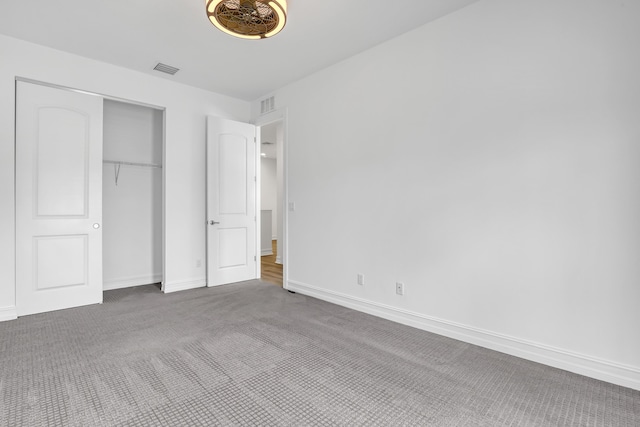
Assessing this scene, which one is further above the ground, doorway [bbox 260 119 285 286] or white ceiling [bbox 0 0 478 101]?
white ceiling [bbox 0 0 478 101]

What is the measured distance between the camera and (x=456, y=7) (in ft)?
8.86

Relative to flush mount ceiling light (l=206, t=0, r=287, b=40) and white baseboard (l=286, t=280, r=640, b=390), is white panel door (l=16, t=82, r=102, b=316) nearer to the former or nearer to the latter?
flush mount ceiling light (l=206, t=0, r=287, b=40)

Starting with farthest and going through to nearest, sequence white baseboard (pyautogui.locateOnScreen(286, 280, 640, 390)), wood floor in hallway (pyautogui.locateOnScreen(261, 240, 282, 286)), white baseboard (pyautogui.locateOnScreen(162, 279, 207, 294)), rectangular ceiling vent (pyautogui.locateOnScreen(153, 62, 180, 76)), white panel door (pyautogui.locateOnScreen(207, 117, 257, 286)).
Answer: wood floor in hallway (pyautogui.locateOnScreen(261, 240, 282, 286))
white panel door (pyautogui.locateOnScreen(207, 117, 257, 286))
white baseboard (pyautogui.locateOnScreen(162, 279, 207, 294))
rectangular ceiling vent (pyautogui.locateOnScreen(153, 62, 180, 76))
white baseboard (pyautogui.locateOnScreen(286, 280, 640, 390))

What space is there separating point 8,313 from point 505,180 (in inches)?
190

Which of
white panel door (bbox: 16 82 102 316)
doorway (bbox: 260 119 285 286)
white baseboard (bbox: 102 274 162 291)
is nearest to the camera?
white panel door (bbox: 16 82 102 316)

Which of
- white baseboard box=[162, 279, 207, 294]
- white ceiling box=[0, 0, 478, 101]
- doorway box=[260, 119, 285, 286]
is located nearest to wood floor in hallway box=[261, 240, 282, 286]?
doorway box=[260, 119, 285, 286]

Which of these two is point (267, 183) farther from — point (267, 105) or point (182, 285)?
point (182, 285)

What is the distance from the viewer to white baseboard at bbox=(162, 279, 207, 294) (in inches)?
168

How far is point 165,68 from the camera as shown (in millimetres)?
3910

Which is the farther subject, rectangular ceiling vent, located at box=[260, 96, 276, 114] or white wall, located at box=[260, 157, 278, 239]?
white wall, located at box=[260, 157, 278, 239]

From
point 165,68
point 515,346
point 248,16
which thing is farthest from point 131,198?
point 515,346

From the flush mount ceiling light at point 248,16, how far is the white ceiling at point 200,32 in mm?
223

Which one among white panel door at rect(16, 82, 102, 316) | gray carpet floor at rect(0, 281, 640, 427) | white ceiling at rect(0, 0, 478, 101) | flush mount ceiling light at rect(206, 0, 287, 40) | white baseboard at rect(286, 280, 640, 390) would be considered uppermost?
white ceiling at rect(0, 0, 478, 101)

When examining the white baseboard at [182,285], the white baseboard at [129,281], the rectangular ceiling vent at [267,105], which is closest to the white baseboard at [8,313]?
the white baseboard at [129,281]
